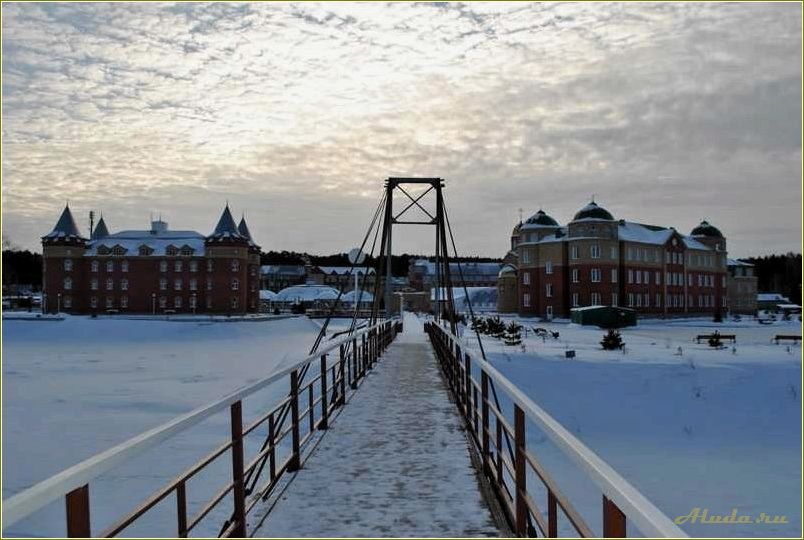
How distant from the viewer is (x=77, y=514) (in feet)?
7.50

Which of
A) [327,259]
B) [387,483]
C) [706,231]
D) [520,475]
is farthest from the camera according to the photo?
[327,259]

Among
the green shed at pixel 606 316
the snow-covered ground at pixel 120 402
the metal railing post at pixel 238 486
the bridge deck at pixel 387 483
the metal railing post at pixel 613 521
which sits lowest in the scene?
the snow-covered ground at pixel 120 402

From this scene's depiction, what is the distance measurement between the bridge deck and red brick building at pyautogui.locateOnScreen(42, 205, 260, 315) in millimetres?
63848

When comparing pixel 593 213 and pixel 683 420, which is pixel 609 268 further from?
pixel 683 420

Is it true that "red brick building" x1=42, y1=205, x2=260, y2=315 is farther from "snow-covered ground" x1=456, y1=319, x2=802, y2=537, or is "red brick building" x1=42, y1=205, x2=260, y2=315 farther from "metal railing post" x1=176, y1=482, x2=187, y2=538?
"metal railing post" x1=176, y1=482, x2=187, y2=538

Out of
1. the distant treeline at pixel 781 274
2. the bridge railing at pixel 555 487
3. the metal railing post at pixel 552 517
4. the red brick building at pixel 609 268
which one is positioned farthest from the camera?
the distant treeline at pixel 781 274

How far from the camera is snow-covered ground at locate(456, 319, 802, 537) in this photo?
11.3 metres

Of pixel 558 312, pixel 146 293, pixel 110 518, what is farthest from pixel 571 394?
pixel 146 293

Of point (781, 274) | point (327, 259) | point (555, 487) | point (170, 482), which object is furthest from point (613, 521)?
point (327, 259)

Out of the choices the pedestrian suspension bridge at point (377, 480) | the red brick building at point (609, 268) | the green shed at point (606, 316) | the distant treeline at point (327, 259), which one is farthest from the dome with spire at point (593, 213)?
the distant treeline at point (327, 259)

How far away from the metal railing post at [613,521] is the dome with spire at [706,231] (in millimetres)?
72533

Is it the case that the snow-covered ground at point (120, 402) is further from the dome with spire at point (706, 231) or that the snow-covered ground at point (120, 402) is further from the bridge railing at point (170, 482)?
the dome with spire at point (706, 231)

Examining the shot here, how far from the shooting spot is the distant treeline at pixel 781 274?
363ft

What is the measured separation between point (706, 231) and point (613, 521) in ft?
239
